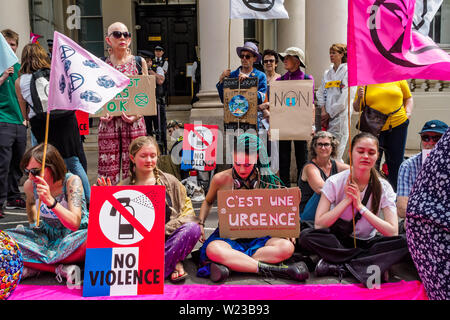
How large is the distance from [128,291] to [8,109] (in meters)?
3.07

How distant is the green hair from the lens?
378 cm

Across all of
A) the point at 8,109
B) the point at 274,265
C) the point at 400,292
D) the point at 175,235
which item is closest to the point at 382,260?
the point at 400,292

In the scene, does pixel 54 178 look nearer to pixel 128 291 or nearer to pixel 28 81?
pixel 128 291

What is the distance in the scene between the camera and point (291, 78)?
18.6ft

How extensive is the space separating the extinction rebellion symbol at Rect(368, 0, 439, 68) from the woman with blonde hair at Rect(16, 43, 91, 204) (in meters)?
3.01

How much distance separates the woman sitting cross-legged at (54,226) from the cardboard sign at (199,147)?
2734mm

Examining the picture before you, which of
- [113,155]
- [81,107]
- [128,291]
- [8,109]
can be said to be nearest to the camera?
[128,291]

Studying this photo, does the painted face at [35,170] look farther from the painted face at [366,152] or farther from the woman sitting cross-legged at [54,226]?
the painted face at [366,152]

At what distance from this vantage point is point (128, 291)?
2.97 meters

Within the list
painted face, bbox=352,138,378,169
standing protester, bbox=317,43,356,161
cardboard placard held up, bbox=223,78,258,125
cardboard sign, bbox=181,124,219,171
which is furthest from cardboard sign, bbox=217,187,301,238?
cardboard sign, bbox=181,124,219,171

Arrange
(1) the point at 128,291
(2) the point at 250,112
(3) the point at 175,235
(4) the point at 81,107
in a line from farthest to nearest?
(2) the point at 250,112 → (3) the point at 175,235 → (4) the point at 81,107 → (1) the point at 128,291

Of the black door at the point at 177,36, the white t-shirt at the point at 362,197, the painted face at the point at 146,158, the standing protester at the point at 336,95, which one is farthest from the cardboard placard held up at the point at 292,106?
Result: the black door at the point at 177,36

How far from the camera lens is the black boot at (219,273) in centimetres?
332

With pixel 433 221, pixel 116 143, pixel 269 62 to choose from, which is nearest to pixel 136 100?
pixel 116 143
